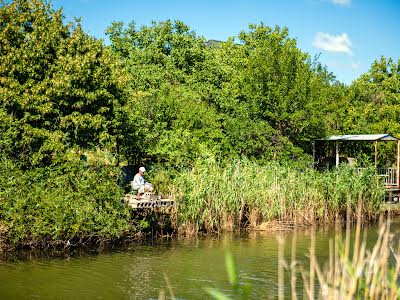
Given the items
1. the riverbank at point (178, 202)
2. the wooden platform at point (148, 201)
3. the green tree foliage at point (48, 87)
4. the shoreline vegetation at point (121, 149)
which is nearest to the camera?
the riverbank at point (178, 202)

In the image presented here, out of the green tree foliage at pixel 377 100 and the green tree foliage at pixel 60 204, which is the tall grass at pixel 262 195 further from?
the green tree foliage at pixel 377 100

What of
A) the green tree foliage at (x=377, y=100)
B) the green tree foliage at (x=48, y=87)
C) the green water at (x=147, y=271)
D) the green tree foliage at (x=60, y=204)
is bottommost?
the green water at (x=147, y=271)

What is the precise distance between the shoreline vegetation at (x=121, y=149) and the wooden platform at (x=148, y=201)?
0.32 meters

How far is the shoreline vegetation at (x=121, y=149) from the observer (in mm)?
13633

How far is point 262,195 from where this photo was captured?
17.0m

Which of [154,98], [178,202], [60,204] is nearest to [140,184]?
[178,202]

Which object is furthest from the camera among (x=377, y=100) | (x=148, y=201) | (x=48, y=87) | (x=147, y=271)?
(x=377, y=100)

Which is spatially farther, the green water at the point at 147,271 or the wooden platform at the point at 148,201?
the wooden platform at the point at 148,201

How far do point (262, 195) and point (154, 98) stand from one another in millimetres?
6324

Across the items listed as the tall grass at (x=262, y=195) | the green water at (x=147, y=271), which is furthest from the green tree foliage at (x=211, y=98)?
the green water at (x=147, y=271)

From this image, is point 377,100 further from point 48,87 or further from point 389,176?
point 48,87

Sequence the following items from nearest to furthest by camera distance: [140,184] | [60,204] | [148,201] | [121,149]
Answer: [60,204]
[148,201]
[140,184]
[121,149]

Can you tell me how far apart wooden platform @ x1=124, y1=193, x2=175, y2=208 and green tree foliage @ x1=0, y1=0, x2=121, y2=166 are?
7.15ft

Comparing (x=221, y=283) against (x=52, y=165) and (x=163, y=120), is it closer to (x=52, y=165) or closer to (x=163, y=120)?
(x=52, y=165)
